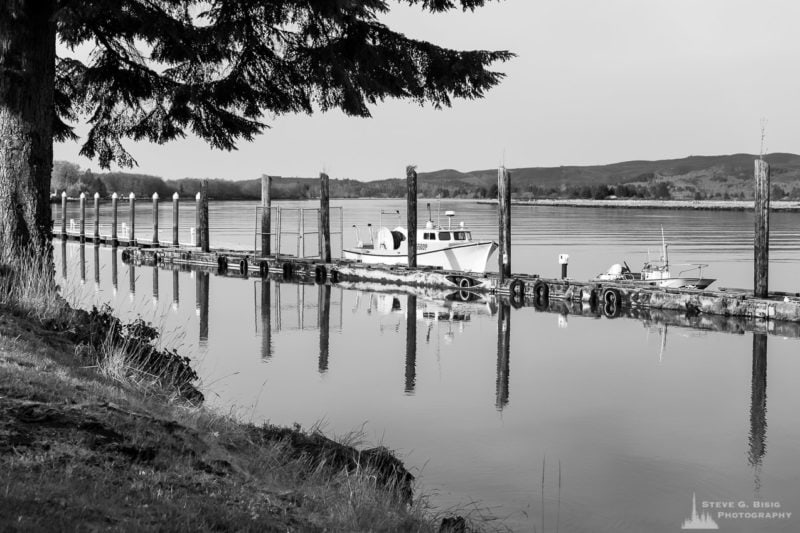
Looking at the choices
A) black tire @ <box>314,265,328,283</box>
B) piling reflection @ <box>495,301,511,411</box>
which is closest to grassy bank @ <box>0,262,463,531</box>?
piling reflection @ <box>495,301,511,411</box>

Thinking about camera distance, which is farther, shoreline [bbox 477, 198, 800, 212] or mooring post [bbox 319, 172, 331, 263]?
shoreline [bbox 477, 198, 800, 212]

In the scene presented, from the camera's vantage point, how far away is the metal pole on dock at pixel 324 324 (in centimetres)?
1925

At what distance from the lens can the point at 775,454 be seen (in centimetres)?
1252

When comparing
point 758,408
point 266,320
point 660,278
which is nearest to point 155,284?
point 266,320

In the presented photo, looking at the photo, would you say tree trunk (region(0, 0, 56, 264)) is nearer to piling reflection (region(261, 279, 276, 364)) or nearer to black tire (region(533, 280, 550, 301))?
piling reflection (region(261, 279, 276, 364))

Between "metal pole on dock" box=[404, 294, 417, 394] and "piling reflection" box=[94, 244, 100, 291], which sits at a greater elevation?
"piling reflection" box=[94, 244, 100, 291]

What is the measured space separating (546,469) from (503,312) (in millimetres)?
15315

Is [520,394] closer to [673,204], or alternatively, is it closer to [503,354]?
[503,354]

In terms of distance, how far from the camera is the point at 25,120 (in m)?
12.3

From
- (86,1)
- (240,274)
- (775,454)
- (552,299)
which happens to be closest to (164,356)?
(86,1)

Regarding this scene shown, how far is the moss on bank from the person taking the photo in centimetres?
490

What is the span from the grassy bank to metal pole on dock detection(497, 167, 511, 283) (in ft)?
65.4

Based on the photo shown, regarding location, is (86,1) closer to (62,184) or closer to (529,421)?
(529,421)

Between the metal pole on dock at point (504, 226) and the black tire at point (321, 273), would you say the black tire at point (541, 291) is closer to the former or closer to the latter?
the metal pole on dock at point (504, 226)
